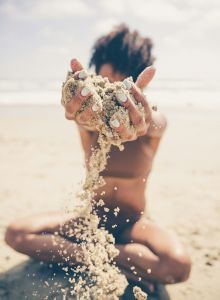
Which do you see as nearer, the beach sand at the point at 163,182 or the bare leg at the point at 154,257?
the bare leg at the point at 154,257

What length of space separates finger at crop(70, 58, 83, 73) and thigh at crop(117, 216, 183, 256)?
122 centimetres

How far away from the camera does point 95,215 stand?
251 cm

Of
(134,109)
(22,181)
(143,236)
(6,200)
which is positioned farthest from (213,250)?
(22,181)

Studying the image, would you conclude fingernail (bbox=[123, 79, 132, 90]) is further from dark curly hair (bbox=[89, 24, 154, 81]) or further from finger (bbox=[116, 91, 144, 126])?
dark curly hair (bbox=[89, 24, 154, 81])

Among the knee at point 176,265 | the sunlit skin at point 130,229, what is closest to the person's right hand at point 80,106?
the sunlit skin at point 130,229

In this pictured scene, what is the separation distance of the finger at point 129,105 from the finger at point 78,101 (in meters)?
0.16

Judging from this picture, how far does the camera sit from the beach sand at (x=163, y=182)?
3098mm

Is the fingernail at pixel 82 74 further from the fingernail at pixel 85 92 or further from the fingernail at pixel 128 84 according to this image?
the fingernail at pixel 128 84

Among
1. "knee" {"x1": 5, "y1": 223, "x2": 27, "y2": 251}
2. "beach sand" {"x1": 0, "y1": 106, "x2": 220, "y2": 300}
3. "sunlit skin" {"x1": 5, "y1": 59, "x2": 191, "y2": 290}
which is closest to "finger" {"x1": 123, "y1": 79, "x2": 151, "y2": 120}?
"sunlit skin" {"x1": 5, "y1": 59, "x2": 191, "y2": 290}

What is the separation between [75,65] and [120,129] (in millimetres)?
513

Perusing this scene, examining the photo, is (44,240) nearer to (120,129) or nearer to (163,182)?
(120,129)

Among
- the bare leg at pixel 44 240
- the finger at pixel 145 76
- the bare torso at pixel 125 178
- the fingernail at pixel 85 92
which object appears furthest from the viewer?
the bare torso at pixel 125 178

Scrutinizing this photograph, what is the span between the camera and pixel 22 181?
4898 mm

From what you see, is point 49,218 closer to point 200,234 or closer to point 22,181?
point 200,234
